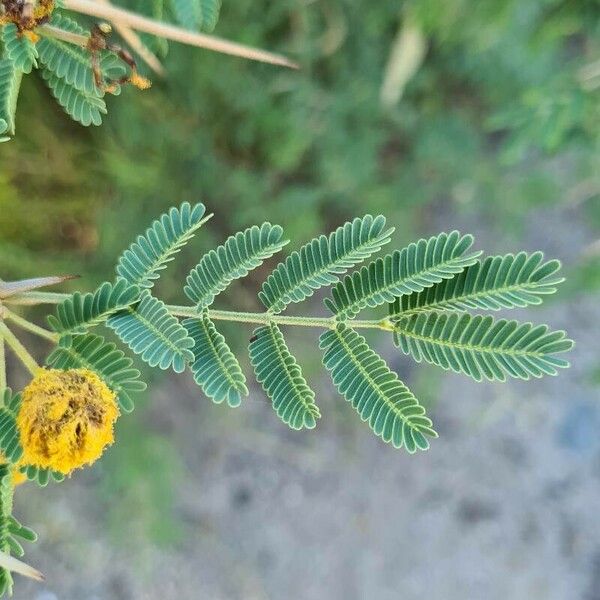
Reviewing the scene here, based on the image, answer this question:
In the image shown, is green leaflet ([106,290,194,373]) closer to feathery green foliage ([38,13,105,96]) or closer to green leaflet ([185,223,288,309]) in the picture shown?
green leaflet ([185,223,288,309])

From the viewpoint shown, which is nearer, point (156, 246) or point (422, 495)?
point (156, 246)

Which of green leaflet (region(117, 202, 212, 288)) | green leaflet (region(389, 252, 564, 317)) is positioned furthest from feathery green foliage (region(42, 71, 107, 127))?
green leaflet (region(389, 252, 564, 317))

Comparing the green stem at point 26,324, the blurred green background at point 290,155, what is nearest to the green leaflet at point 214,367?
the green stem at point 26,324

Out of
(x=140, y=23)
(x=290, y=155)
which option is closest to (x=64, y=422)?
(x=140, y=23)

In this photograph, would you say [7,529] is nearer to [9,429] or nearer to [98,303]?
[9,429]

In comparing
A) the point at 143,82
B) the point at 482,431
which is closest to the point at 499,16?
the point at 143,82

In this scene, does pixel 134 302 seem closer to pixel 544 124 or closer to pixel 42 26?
pixel 42 26
